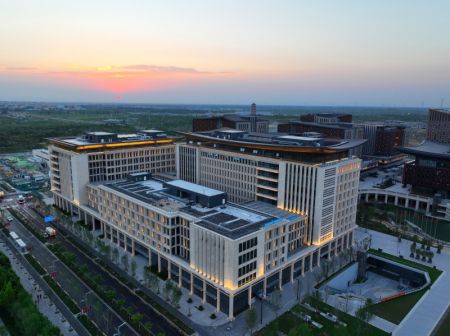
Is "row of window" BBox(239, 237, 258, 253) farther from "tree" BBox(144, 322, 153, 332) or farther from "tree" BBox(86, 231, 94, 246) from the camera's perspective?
"tree" BBox(86, 231, 94, 246)

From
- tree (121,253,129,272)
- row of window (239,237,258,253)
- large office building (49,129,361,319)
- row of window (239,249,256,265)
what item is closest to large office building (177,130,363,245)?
large office building (49,129,361,319)

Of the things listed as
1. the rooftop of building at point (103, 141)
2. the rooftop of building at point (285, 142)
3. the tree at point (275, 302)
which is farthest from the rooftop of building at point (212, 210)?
the rooftop of building at point (103, 141)

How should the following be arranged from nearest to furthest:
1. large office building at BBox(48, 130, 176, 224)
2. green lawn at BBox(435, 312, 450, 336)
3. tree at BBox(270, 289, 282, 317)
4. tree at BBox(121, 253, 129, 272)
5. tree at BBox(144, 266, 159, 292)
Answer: green lawn at BBox(435, 312, 450, 336) → tree at BBox(270, 289, 282, 317) → tree at BBox(144, 266, 159, 292) → tree at BBox(121, 253, 129, 272) → large office building at BBox(48, 130, 176, 224)

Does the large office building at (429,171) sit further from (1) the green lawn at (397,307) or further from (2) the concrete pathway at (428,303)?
(1) the green lawn at (397,307)

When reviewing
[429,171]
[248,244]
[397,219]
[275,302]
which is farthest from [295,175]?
[429,171]

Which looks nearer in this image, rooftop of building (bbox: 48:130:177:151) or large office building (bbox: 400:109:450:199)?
rooftop of building (bbox: 48:130:177:151)

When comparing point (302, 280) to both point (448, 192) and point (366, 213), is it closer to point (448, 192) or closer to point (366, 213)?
point (366, 213)
